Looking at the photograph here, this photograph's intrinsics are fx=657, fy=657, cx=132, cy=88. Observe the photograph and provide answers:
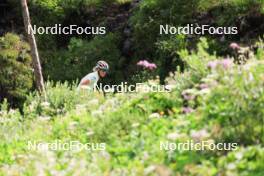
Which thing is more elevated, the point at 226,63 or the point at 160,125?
the point at 226,63

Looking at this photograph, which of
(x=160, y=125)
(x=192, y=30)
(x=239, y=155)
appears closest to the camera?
(x=239, y=155)

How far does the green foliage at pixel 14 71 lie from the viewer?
1778 centimetres

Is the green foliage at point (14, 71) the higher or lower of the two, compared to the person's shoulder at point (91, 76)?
higher

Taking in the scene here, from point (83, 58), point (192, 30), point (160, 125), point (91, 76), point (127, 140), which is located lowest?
point (127, 140)

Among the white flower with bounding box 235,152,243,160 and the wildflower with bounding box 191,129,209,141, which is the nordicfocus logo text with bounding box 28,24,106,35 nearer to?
the wildflower with bounding box 191,129,209,141

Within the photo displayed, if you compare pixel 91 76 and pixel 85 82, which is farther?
pixel 91 76

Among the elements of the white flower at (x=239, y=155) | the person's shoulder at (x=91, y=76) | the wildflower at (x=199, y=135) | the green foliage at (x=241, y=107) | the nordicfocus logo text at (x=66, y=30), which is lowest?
the white flower at (x=239, y=155)

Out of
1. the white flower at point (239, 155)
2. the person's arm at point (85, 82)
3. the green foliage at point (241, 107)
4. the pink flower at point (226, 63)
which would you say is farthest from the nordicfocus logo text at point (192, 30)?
the white flower at point (239, 155)

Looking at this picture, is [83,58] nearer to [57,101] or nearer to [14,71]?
[14,71]

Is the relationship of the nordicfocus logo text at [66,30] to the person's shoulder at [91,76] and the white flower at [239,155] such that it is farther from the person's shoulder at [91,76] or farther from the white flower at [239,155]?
the white flower at [239,155]

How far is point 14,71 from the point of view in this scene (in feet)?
58.6

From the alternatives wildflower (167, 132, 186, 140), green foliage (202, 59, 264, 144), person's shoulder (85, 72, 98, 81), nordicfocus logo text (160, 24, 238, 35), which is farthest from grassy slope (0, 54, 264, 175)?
nordicfocus logo text (160, 24, 238, 35)

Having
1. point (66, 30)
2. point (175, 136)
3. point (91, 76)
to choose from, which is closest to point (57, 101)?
point (91, 76)

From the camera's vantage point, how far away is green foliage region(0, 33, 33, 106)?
700 inches
